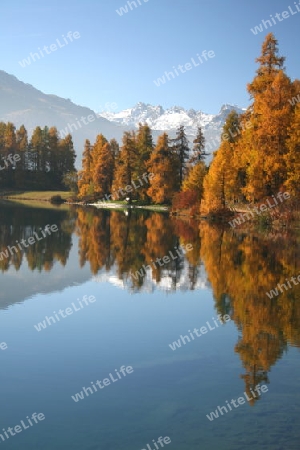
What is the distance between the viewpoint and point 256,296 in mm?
19672

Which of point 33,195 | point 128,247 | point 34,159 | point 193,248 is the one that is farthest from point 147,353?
point 34,159

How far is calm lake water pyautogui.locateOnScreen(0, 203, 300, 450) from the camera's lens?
9125 millimetres

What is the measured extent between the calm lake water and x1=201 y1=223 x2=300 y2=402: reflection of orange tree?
6 cm

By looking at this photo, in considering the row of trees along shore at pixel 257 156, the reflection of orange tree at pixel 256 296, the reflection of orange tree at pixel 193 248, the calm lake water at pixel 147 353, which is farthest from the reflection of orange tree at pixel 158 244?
the row of trees along shore at pixel 257 156

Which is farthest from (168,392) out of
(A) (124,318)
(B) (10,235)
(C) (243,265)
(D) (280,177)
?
(D) (280,177)

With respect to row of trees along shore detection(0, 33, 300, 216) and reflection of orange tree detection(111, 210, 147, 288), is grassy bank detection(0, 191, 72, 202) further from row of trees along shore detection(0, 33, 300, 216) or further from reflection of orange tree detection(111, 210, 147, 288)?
reflection of orange tree detection(111, 210, 147, 288)

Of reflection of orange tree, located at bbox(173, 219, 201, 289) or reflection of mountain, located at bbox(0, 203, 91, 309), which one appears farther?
reflection of orange tree, located at bbox(173, 219, 201, 289)

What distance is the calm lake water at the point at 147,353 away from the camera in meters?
9.12

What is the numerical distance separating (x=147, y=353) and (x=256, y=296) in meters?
7.71

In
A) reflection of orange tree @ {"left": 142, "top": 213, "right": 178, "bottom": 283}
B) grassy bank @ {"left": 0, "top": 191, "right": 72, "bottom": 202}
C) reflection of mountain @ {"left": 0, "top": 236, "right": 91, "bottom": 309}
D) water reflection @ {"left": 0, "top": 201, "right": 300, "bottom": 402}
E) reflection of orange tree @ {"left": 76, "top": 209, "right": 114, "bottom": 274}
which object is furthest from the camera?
grassy bank @ {"left": 0, "top": 191, "right": 72, "bottom": 202}

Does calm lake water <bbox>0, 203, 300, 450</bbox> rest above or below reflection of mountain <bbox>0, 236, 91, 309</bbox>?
below

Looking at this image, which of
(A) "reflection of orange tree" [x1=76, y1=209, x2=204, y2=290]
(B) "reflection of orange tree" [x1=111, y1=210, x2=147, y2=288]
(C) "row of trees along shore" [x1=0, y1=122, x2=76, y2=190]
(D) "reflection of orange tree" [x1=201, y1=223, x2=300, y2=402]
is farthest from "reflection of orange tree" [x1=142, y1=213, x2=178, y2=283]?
(C) "row of trees along shore" [x1=0, y1=122, x2=76, y2=190]

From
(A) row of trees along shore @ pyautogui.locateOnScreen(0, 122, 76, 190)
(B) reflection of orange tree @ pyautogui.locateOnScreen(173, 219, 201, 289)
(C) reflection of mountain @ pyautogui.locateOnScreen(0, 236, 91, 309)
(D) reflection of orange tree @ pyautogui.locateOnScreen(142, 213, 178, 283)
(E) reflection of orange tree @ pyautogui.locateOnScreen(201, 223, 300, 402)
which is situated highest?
(A) row of trees along shore @ pyautogui.locateOnScreen(0, 122, 76, 190)

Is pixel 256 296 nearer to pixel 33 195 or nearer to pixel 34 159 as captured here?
pixel 33 195
